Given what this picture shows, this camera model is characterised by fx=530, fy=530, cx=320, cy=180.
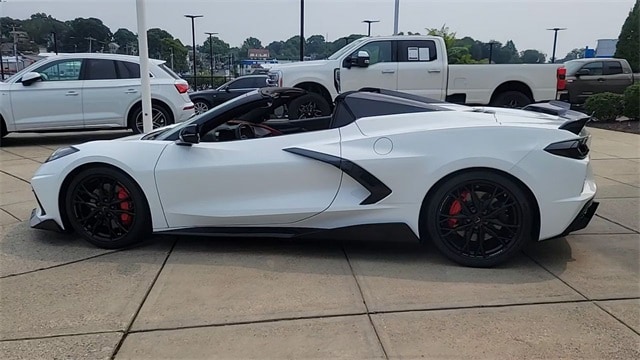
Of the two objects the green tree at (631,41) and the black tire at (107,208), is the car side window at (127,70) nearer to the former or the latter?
the black tire at (107,208)

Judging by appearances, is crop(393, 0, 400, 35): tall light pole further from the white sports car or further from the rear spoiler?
the white sports car

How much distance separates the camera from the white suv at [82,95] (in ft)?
31.0

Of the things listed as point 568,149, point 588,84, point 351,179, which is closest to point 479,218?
point 568,149

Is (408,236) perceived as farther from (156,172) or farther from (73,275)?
(73,275)

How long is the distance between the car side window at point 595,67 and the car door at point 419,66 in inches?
366

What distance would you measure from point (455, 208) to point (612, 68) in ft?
55.3

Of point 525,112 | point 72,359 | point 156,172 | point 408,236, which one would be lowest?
point 72,359

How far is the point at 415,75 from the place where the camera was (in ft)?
34.8

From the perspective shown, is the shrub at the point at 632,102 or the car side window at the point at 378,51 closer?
the car side window at the point at 378,51

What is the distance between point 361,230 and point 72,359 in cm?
202

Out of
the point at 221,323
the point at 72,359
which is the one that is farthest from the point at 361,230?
the point at 72,359

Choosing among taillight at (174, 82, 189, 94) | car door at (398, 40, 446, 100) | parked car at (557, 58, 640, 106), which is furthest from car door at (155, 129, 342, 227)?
parked car at (557, 58, 640, 106)

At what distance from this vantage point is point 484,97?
35.9 ft

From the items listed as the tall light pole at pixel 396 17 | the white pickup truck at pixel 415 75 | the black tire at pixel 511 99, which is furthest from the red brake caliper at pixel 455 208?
the tall light pole at pixel 396 17
